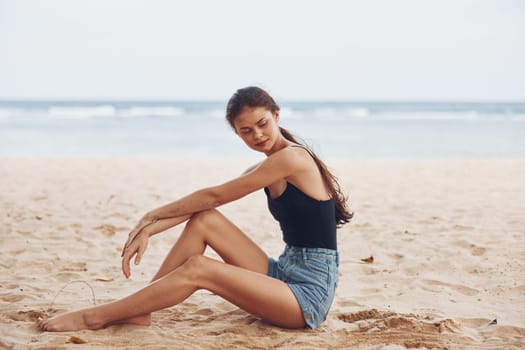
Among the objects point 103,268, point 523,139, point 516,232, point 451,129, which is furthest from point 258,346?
point 451,129

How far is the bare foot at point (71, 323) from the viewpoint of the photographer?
9.83ft

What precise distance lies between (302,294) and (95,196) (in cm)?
515

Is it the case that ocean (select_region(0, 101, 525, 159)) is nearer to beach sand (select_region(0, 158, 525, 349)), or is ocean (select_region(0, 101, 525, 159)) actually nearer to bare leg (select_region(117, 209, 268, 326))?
beach sand (select_region(0, 158, 525, 349))

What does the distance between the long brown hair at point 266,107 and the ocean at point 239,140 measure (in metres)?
6.90

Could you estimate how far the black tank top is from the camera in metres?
3.11

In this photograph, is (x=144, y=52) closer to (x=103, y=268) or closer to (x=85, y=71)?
(x=85, y=71)

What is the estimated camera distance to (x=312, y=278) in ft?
10.1

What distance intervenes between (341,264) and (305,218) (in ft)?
5.61

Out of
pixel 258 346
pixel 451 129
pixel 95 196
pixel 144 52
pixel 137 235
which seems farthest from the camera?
pixel 144 52

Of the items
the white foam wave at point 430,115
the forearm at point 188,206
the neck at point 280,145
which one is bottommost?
the forearm at point 188,206

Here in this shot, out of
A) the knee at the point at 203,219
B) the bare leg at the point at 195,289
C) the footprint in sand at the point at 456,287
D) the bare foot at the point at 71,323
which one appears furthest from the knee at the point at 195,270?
the footprint in sand at the point at 456,287

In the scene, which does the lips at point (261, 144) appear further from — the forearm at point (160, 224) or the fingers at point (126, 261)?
the fingers at point (126, 261)

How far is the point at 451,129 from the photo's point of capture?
22688 mm

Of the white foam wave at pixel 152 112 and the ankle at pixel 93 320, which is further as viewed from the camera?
the white foam wave at pixel 152 112
